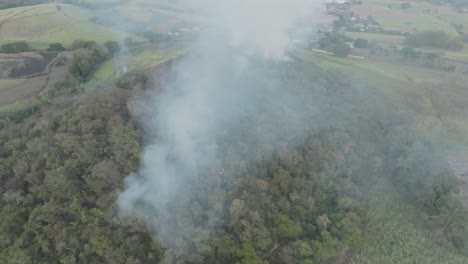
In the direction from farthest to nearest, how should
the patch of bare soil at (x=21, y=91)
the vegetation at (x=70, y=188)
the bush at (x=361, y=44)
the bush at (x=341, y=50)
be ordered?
the bush at (x=361, y=44) < the bush at (x=341, y=50) < the patch of bare soil at (x=21, y=91) < the vegetation at (x=70, y=188)

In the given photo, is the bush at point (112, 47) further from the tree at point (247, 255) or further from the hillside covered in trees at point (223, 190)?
the tree at point (247, 255)

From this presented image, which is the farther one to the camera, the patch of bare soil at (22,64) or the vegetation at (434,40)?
the vegetation at (434,40)

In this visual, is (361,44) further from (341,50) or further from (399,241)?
(399,241)

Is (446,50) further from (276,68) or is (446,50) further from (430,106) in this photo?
(276,68)

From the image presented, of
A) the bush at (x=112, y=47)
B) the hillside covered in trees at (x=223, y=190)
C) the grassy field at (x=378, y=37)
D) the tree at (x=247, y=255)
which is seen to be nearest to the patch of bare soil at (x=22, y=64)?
the bush at (x=112, y=47)

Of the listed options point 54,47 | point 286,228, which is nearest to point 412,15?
point 54,47

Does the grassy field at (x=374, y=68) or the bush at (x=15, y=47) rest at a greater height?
the bush at (x=15, y=47)
